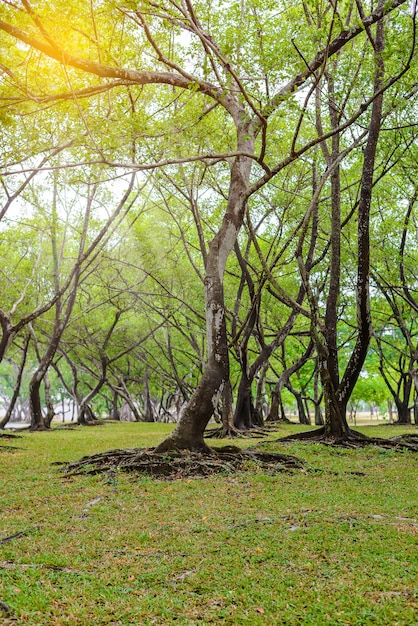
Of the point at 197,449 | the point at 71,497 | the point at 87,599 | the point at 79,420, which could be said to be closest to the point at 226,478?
the point at 197,449

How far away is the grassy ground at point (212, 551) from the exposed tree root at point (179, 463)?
0.57m

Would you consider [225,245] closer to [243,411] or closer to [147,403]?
[243,411]

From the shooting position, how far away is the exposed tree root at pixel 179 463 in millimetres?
8797

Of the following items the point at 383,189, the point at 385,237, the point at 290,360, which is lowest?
the point at 290,360

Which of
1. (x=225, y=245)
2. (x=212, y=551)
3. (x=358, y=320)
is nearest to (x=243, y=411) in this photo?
(x=358, y=320)

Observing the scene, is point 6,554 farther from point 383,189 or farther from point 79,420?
point 79,420

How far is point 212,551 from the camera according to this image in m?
4.66

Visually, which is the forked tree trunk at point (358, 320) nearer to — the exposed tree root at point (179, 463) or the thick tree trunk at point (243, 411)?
the exposed tree root at point (179, 463)

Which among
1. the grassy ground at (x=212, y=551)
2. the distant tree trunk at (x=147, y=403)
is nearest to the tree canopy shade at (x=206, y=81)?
the grassy ground at (x=212, y=551)

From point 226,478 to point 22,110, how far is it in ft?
31.7

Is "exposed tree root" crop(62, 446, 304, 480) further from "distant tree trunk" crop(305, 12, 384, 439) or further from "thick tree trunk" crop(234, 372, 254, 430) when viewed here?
"thick tree trunk" crop(234, 372, 254, 430)

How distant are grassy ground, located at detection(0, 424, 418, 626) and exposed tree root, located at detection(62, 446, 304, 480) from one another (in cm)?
57

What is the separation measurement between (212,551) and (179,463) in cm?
439

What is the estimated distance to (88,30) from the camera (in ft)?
32.5
